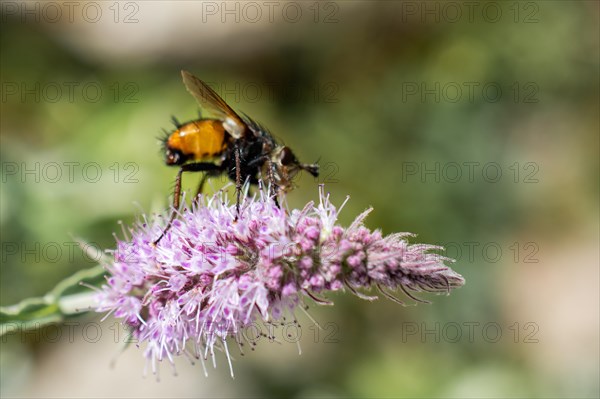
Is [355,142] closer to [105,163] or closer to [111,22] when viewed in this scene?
[105,163]

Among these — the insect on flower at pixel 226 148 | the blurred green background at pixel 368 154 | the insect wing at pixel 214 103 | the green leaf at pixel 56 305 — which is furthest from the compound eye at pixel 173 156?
the blurred green background at pixel 368 154

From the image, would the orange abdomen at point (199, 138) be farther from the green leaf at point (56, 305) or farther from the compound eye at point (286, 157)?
the green leaf at point (56, 305)

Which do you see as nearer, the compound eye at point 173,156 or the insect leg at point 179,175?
the insect leg at point 179,175

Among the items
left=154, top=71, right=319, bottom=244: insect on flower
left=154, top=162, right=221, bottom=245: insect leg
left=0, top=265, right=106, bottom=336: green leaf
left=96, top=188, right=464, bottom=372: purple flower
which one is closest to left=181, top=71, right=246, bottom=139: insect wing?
left=154, top=71, right=319, bottom=244: insect on flower

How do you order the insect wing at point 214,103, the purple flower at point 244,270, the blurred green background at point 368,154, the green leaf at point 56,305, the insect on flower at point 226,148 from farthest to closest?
the blurred green background at point 368,154
the insect on flower at point 226,148
the insect wing at point 214,103
the green leaf at point 56,305
the purple flower at point 244,270

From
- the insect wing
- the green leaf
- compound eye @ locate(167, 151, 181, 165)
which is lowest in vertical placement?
the green leaf

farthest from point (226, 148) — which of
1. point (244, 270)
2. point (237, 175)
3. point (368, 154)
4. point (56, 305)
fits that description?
point (368, 154)

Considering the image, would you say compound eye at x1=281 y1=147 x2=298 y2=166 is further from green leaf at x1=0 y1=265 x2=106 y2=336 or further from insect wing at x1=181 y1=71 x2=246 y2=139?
green leaf at x1=0 y1=265 x2=106 y2=336
